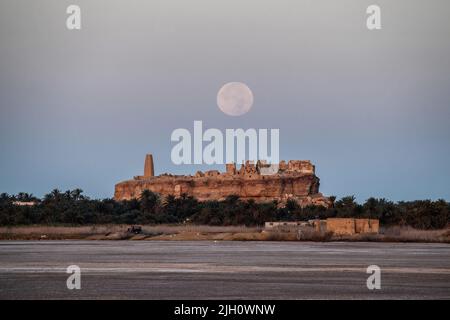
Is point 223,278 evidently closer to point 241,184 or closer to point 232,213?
point 232,213

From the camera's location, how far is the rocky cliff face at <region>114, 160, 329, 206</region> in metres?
185

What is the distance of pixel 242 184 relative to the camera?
187 meters

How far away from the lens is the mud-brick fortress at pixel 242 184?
185m

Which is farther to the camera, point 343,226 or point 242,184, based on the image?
point 242,184

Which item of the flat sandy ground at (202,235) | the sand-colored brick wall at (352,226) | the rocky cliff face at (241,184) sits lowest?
the flat sandy ground at (202,235)

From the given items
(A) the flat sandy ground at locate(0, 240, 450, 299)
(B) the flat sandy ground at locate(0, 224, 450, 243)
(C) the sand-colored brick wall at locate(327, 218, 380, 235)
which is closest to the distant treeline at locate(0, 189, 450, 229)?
(B) the flat sandy ground at locate(0, 224, 450, 243)

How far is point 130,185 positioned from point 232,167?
22537 mm

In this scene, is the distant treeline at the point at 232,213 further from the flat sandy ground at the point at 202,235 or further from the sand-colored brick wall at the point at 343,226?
the sand-colored brick wall at the point at 343,226

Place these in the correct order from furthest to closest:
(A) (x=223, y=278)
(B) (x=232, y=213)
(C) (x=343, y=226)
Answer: (B) (x=232, y=213)
(C) (x=343, y=226)
(A) (x=223, y=278)

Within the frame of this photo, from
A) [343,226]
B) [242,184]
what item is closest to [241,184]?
[242,184]

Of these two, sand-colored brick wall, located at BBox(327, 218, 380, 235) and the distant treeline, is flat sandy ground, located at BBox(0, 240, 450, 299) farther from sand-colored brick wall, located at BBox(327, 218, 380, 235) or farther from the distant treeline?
the distant treeline

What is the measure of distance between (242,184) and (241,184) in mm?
207

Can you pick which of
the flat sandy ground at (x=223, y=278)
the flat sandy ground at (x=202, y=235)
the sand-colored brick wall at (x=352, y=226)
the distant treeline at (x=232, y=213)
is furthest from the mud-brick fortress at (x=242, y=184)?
the flat sandy ground at (x=223, y=278)

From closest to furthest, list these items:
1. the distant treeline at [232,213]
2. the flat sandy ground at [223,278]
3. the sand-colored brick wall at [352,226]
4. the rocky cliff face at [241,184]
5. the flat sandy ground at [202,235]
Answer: the flat sandy ground at [223,278], the flat sandy ground at [202,235], the sand-colored brick wall at [352,226], the distant treeline at [232,213], the rocky cliff face at [241,184]
